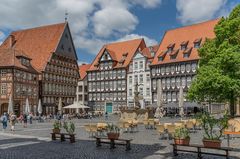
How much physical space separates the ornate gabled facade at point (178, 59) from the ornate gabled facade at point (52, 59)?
1749 cm

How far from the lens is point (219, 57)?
28406 mm

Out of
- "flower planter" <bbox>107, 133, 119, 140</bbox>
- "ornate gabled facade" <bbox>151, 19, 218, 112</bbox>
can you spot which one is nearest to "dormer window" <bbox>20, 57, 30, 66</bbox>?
"ornate gabled facade" <bbox>151, 19, 218, 112</bbox>

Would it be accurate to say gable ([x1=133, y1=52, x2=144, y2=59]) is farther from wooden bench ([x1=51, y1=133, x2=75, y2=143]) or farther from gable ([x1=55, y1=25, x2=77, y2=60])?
wooden bench ([x1=51, y1=133, x2=75, y2=143])

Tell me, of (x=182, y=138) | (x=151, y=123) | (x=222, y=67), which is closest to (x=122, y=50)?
(x=222, y=67)

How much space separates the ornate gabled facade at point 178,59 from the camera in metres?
55.0

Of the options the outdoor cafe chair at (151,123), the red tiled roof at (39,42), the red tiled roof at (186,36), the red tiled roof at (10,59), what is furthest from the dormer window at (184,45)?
the outdoor cafe chair at (151,123)

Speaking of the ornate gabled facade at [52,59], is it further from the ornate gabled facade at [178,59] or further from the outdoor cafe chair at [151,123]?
the outdoor cafe chair at [151,123]

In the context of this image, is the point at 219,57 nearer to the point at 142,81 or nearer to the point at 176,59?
the point at 176,59

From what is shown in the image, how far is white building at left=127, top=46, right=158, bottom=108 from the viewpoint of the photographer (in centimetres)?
6155

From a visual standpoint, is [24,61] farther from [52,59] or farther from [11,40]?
[11,40]

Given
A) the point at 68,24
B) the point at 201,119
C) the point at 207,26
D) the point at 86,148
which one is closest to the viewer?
the point at 201,119

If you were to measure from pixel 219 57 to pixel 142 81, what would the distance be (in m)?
34.1

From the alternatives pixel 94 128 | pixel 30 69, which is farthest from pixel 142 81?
pixel 94 128

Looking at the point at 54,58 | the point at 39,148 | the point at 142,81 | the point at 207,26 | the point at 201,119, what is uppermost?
the point at 207,26
